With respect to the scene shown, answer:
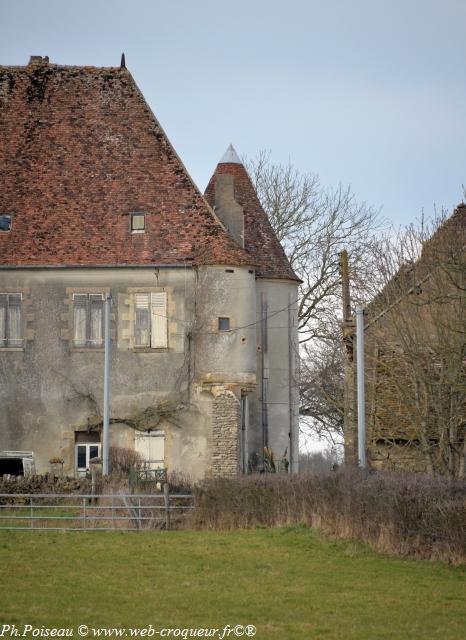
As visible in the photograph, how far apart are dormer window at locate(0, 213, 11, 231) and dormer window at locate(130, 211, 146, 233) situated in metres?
3.66

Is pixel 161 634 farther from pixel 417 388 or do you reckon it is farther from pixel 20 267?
pixel 20 267

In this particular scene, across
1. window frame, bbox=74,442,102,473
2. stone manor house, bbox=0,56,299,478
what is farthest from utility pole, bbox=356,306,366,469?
window frame, bbox=74,442,102,473

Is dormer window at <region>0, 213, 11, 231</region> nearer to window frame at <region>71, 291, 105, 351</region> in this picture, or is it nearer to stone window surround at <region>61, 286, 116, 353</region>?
stone window surround at <region>61, 286, 116, 353</region>

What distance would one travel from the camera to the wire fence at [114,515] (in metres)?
27.5

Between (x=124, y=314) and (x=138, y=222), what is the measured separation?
9.57 ft

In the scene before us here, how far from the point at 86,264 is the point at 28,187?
3.62 meters

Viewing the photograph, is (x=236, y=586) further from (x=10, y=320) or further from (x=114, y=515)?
(x=10, y=320)

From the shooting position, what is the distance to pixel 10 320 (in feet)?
127

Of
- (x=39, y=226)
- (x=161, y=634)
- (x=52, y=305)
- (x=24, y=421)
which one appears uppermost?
(x=39, y=226)

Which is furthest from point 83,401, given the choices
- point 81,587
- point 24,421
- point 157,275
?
point 81,587

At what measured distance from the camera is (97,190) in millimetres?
39906

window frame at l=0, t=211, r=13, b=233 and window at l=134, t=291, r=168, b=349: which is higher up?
window frame at l=0, t=211, r=13, b=233

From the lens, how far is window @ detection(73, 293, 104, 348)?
126ft

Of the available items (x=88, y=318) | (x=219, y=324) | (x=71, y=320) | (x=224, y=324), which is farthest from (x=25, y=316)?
(x=224, y=324)
